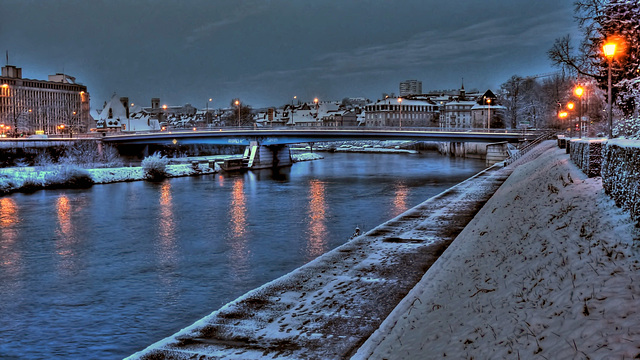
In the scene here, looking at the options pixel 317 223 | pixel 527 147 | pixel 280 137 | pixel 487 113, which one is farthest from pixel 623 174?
pixel 487 113

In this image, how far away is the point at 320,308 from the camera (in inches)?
480

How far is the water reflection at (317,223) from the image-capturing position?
22938 mm

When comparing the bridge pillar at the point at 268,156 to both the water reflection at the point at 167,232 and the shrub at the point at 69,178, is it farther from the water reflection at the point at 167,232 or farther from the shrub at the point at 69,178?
the water reflection at the point at 167,232

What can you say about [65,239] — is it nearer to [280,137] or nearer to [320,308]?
[320,308]

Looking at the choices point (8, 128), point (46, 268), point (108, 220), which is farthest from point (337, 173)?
point (8, 128)

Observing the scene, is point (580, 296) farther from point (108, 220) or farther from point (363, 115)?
point (363, 115)

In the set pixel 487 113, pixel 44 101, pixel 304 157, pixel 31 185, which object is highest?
pixel 44 101

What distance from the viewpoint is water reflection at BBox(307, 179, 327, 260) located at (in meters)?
22.9

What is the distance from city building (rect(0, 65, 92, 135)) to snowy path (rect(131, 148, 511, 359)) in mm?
159792

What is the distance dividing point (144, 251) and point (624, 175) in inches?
741

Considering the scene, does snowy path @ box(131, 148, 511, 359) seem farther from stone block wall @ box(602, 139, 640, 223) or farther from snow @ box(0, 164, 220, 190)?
snow @ box(0, 164, 220, 190)

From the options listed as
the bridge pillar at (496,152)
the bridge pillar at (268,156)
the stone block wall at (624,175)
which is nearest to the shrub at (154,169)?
the bridge pillar at (268,156)

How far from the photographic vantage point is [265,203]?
129 feet

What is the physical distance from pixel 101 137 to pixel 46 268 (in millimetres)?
72733
